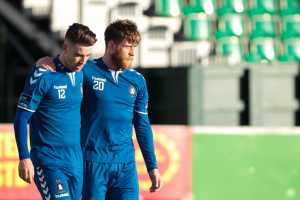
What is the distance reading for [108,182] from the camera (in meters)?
6.54

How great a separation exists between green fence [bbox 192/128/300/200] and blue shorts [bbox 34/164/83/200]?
17.2ft

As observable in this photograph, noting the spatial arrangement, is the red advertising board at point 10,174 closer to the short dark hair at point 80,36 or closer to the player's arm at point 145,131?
the player's arm at point 145,131

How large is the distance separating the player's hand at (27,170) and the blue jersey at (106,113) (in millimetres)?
622

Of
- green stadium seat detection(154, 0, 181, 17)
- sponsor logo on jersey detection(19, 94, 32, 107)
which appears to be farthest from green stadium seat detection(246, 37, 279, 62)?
sponsor logo on jersey detection(19, 94, 32, 107)

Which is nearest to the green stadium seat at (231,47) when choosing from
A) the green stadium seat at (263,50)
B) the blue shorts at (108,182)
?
the green stadium seat at (263,50)

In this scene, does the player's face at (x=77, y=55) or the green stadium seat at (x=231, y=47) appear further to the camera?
the green stadium seat at (x=231, y=47)

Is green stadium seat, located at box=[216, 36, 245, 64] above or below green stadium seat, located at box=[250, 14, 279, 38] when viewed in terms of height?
below

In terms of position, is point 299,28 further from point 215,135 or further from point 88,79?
point 88,79

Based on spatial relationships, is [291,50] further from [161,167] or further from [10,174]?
[10,174]

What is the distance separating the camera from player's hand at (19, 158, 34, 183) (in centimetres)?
596

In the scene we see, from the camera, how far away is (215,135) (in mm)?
11609

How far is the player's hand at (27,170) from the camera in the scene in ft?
19.5

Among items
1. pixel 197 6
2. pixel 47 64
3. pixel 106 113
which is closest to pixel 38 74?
pixel 47 64

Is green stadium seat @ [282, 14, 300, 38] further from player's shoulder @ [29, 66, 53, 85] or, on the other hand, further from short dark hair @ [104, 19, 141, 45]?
player's shoulder @ [29, 66, 53, 85]
